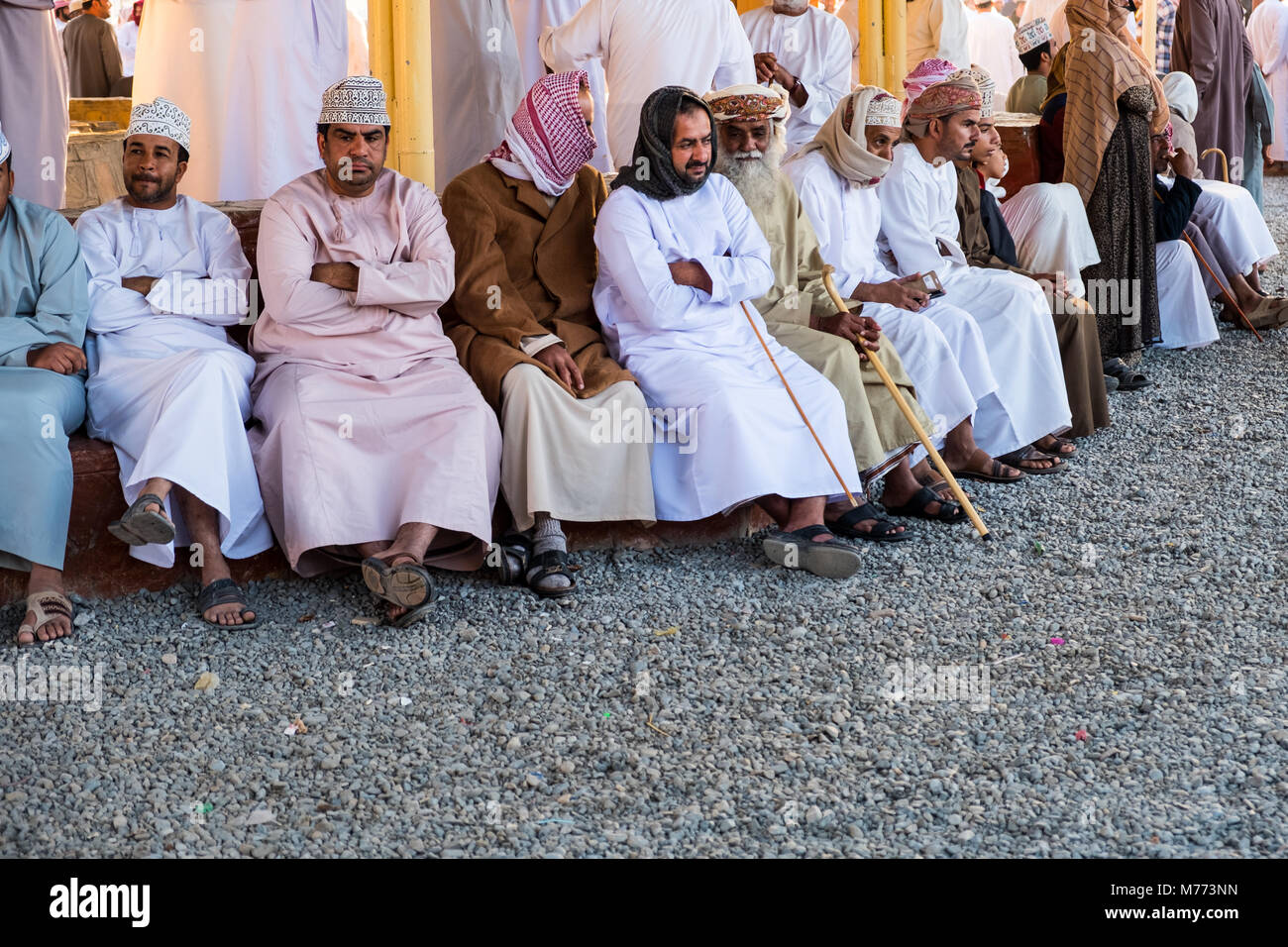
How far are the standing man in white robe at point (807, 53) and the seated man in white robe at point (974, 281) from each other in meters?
1.11

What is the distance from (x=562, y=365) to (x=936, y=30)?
18.2 feet

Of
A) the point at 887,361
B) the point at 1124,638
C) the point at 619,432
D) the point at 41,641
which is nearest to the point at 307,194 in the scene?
the point at 619,432

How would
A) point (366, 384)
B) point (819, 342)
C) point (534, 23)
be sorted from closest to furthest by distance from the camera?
point (366, 384) < point (819, 342) < point (534, 23)

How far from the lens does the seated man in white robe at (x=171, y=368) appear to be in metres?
3.86

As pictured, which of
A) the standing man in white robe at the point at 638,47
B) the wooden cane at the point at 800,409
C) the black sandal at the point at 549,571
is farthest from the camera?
the standing man in white robe at the point at 638,47

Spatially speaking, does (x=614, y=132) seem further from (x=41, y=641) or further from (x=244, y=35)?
(x=41, y=641)

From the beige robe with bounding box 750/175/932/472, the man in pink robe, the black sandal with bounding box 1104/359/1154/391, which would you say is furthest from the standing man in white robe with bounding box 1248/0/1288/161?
the man in pink robe

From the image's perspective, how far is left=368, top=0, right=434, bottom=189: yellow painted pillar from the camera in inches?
225

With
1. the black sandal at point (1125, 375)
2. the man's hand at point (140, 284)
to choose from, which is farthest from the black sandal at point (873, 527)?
the black sandal at point (1125, 375)

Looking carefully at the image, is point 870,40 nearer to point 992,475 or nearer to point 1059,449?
point 1059,449

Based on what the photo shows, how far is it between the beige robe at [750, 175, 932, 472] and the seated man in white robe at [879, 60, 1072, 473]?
572 mm

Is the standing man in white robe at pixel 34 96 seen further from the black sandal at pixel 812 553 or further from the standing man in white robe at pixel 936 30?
the standing man in white robe at pixel 936 30

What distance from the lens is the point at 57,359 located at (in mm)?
3986

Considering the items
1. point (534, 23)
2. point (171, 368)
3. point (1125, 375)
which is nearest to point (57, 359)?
point (171, 368)
